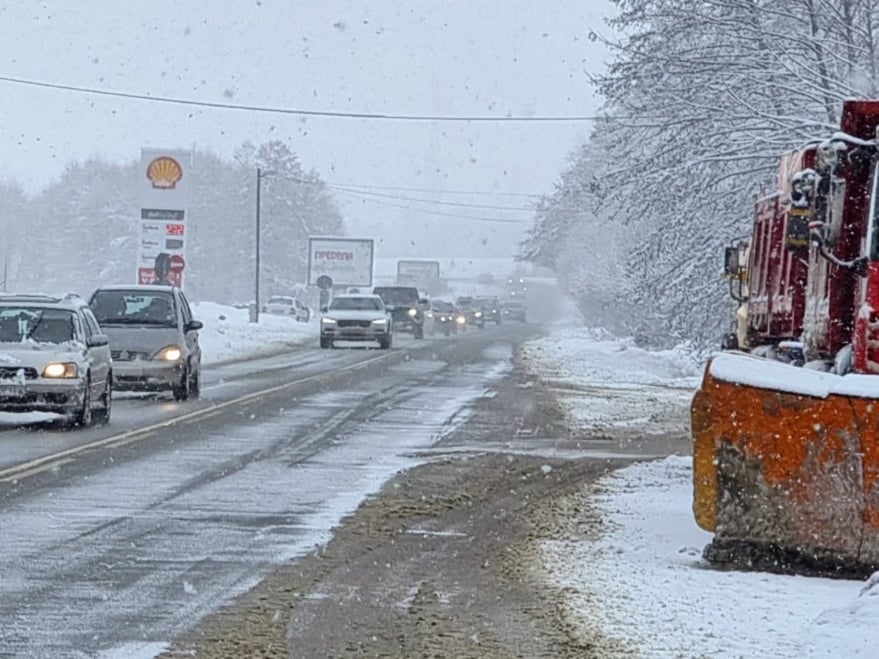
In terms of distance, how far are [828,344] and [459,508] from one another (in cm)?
315

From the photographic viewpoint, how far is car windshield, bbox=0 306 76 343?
757 inches

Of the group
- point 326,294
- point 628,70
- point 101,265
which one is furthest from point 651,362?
point 101,265

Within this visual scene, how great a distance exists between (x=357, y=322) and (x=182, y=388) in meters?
25.3

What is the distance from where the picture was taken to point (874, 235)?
431 inches

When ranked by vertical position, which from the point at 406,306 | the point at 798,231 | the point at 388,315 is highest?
the point at 798,231

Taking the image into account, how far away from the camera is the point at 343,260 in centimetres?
9912

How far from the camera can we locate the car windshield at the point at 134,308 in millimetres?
24781

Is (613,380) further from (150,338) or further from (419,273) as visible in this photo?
(419,273)

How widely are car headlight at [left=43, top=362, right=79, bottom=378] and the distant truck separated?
108 metres

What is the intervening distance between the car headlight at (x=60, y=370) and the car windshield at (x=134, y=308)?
19.5 feet

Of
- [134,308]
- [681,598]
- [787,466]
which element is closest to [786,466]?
[787,466]

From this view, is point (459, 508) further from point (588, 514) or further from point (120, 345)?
point (120, 345)

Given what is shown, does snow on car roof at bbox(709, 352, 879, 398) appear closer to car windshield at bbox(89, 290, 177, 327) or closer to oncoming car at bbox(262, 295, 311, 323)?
car windshield at bbox(89, 290, 177, 327)

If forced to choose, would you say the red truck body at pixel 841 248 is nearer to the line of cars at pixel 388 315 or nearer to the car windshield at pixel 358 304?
the line of cars at pixel 388 315
